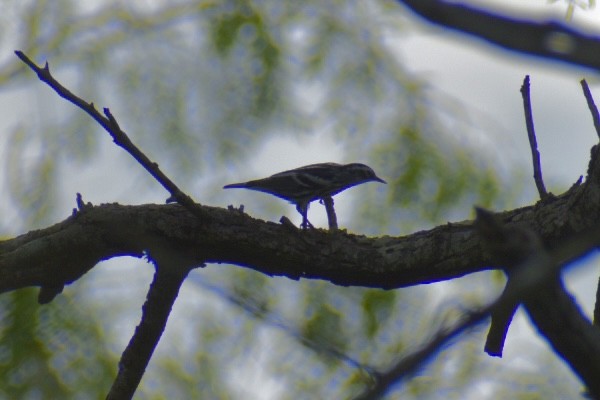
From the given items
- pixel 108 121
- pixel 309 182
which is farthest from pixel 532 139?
pixel 309 182

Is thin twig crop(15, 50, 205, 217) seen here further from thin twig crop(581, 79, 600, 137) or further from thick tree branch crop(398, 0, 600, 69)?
thick tree branch crop(398, 0, 600, 69)

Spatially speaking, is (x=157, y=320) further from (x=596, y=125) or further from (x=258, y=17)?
(x=258, y=17)

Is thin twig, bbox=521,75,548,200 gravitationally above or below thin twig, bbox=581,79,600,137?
above

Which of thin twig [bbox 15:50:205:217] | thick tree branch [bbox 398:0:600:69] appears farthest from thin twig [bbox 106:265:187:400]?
thick tree branch [bbox 398:0:600:69]

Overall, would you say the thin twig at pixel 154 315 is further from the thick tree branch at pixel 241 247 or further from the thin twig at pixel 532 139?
the thin twig at pixel 532 139

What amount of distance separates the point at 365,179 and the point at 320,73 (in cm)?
94

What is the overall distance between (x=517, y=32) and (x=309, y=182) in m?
5.48

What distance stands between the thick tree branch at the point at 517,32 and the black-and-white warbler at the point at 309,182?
4.99 metres

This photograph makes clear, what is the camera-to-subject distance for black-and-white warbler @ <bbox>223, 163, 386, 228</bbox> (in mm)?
6641

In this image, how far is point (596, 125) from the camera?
150 inches

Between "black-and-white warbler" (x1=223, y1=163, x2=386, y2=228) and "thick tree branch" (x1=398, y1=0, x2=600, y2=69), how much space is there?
4.99m

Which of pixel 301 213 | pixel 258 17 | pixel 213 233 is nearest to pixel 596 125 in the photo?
pixel 213 233

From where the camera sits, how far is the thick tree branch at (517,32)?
1365 mm

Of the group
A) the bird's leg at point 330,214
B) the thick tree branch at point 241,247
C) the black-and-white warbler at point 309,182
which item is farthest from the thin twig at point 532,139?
the black-and-white warbler at point 309,182
